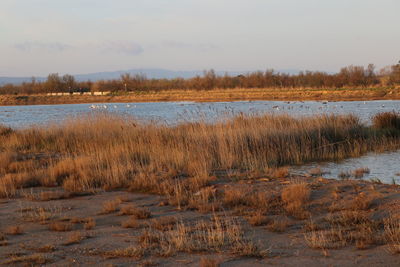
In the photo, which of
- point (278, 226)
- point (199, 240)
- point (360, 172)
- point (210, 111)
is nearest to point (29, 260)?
point (199, 240)

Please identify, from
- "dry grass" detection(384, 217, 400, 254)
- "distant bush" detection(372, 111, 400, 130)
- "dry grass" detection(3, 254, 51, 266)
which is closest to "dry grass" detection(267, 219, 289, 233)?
"dry grass" detection(384, 217, 400, 254)

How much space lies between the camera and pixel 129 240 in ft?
22.1

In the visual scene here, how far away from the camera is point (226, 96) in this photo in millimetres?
60344

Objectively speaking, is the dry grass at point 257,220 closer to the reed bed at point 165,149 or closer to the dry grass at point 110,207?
the reed bed at point 165,149

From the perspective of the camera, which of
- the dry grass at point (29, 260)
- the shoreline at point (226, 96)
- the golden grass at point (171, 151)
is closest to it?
the dry grass at point (29, 260)

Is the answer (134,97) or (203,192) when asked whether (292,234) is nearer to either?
(203,192)

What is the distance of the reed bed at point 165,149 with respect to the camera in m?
11.1

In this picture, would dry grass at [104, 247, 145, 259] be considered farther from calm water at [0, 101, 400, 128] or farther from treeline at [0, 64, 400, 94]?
treeline at [0, 64, 400, 94]

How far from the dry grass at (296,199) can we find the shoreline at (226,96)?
41.6 metres

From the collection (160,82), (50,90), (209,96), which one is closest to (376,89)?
(209,96)

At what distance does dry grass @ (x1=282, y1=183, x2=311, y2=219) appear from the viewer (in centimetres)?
798

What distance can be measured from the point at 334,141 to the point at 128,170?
7856mm

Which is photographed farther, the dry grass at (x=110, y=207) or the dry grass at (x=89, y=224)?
the dry grass at (x=110, y=207)

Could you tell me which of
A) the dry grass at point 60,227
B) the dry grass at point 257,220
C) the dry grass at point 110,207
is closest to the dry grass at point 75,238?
the dry grass at point 60,227
